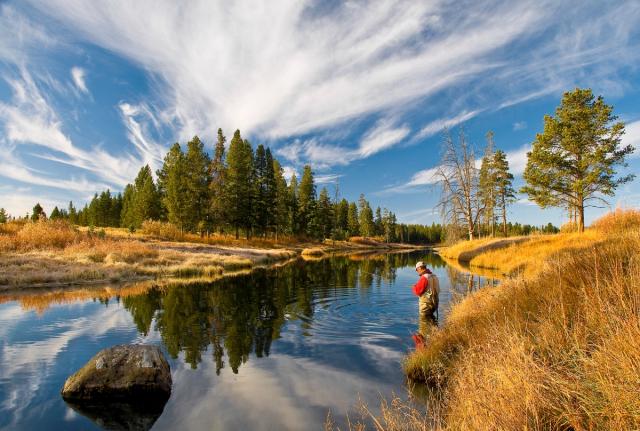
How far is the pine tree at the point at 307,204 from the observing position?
77.4m

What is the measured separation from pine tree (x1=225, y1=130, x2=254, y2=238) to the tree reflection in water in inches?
1251

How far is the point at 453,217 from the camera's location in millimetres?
35344

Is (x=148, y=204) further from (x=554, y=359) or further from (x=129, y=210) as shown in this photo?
(x=554, y=359)

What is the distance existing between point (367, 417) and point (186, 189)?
157 ft

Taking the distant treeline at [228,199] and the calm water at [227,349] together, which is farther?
the distant treeline at [228,199]

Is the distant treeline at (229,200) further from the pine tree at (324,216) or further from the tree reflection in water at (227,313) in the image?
the tree reflection in water at (227,313)

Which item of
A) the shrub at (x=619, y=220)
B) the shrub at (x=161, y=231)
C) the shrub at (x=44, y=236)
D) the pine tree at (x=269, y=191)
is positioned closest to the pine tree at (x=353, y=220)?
the pine tree at (x=269, y=191)

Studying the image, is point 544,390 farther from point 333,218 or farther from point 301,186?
point 333,218

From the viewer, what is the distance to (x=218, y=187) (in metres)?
52.2

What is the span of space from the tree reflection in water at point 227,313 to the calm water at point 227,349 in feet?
0.14

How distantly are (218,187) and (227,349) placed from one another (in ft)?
148

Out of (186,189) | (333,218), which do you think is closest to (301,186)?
(333,218)

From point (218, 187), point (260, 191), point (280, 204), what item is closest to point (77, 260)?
point (218, 187)

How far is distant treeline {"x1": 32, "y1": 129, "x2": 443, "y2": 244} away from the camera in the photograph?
49000 millimetres
